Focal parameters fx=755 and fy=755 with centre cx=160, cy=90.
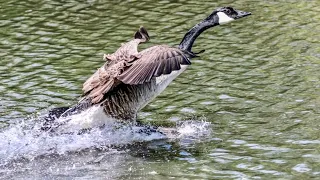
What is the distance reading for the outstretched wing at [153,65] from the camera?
404 inches

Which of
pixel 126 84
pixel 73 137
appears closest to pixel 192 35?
pixel 126 84

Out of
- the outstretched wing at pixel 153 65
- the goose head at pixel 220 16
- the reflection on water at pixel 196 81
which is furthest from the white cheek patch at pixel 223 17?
the outstretched wing at pixel 153 65

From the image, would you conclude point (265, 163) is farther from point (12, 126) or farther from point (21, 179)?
point (12, 126)

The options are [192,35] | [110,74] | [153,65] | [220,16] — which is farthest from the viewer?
[220,16]

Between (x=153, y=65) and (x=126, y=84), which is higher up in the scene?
(x=153, y=65)

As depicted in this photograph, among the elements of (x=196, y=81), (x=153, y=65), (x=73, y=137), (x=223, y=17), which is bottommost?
(x=73, y=137)

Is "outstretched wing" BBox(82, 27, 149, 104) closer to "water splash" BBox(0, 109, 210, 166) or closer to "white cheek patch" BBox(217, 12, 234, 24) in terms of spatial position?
"water splash" BBox(0, 109, 210, 166)

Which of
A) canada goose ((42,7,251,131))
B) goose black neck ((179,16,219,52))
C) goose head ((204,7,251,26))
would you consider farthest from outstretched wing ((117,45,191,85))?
goose head ((204,7,251,26))

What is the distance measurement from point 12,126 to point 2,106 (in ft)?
3.04

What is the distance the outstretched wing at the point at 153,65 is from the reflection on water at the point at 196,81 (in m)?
1.14

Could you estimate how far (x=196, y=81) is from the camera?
1332cm

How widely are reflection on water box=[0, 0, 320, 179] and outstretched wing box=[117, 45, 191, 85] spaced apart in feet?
3.74

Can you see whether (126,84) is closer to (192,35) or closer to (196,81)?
(192,35)

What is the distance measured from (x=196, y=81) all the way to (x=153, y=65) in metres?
3.03
